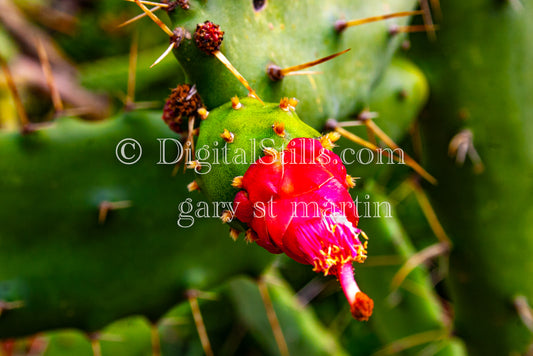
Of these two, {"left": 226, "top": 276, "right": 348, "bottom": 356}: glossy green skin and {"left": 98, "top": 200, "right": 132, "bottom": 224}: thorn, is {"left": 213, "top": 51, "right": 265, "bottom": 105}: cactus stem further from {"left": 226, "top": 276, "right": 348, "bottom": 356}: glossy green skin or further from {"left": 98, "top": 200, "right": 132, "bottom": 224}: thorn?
{"left": 226, "top": 276, "right": 348, "bottom": 356}: glossy green skin

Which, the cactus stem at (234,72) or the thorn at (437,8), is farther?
the thorn at (437,8)

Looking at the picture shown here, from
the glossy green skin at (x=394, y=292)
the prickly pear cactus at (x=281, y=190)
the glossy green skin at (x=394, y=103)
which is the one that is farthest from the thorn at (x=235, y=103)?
the glossy green skin at (x=394, y=292)

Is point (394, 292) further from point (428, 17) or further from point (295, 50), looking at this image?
point (295, 50)

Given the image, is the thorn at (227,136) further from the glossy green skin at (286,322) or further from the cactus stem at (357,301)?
the glossy green skin at (286,322)

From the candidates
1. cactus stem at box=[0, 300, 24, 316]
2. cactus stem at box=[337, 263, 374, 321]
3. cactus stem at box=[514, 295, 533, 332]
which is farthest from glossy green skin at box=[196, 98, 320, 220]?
cactus stem at box=[514, 295, 533, 332]

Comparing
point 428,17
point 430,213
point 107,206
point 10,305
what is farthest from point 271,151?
point 430,213

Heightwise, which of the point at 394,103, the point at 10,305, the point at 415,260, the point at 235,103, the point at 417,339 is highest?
the point at 394,103

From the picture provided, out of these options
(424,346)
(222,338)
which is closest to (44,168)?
(222,338)

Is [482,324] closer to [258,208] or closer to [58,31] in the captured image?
[258,208]
